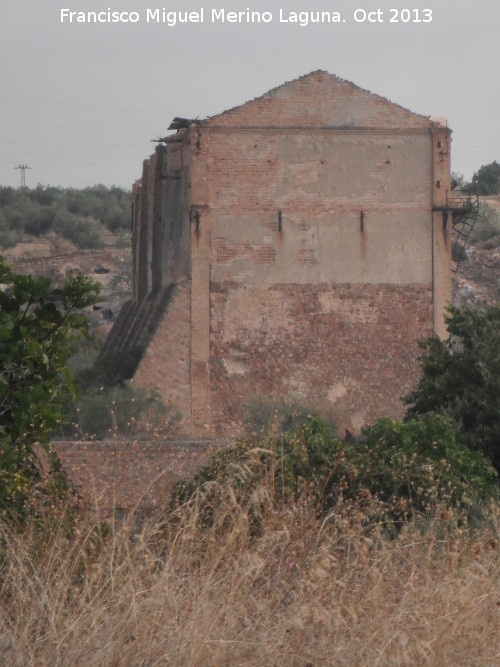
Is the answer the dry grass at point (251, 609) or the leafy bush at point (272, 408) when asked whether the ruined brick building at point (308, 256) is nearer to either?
the leafy bush at point (272, 408)

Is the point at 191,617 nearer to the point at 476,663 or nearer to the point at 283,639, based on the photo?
the point at 283,639

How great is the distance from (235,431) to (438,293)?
253 inches

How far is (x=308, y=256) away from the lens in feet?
102

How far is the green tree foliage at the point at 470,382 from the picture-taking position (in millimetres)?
19891

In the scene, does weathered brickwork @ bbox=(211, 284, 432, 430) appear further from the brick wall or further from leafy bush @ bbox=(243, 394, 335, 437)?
the brick wall

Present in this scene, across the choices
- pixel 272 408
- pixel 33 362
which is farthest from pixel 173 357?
pixel 33 362

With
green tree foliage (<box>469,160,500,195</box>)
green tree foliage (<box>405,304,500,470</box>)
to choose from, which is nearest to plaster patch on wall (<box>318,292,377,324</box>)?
green tree foliage (<box>405,304,500,470</box>)

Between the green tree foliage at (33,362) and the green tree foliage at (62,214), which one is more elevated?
the green tree foliage at (62,214)

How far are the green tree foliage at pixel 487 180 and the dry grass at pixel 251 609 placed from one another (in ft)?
214

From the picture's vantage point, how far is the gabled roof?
3097 centimetres

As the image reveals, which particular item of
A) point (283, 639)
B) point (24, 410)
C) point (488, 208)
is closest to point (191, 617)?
point (283, 639)

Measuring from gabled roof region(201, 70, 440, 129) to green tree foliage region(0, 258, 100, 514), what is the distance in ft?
71.8

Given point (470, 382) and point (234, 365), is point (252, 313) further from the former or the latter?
point (470, 382)

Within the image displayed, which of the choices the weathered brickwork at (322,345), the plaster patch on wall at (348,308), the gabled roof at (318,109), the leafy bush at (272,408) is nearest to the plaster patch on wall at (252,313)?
the weathered brickwork at (322,345)
